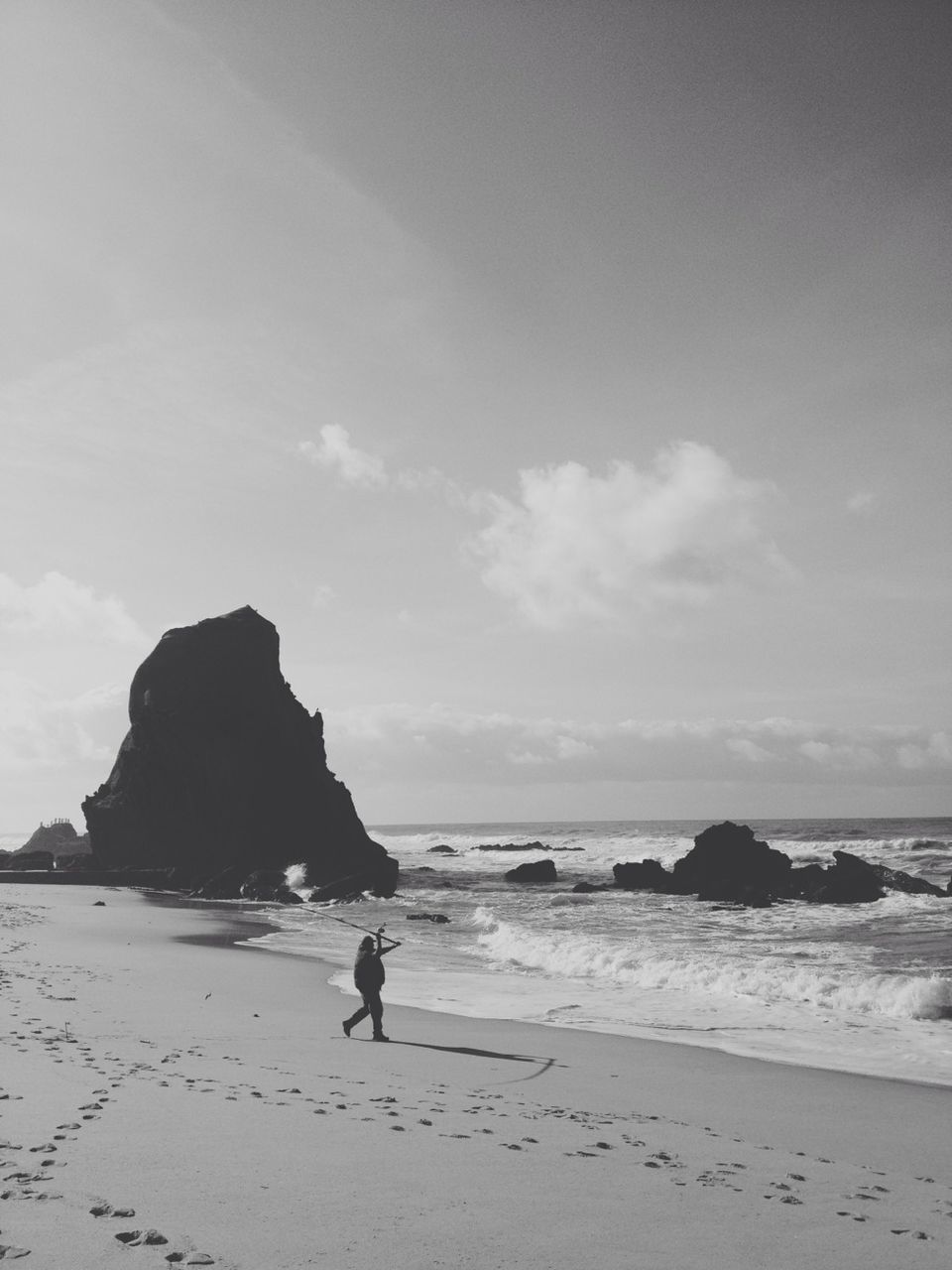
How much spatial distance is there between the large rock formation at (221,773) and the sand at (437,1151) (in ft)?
150

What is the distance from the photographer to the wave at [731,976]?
15281 millimetres

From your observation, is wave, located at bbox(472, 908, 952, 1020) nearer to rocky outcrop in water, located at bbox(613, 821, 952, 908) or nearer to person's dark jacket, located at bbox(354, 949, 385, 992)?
person's dark jacket, located at bbox(354, 949, 385, 992)

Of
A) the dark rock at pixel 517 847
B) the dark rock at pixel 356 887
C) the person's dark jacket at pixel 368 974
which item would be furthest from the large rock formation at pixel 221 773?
the dark rock at pixel 517 847

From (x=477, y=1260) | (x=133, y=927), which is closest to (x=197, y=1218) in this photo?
(x=477, y=1260)

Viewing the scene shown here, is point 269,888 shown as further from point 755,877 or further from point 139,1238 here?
point 139,1238

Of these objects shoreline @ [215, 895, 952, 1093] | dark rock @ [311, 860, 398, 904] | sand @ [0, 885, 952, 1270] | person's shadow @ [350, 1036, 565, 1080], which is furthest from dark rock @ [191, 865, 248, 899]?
person's shadow @ [350, 1036, 565, 1080]

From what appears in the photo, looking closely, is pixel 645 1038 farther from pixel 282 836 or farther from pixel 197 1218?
pixel 282 836

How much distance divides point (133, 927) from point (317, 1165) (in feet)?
80.2

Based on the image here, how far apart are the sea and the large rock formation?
18661 mm

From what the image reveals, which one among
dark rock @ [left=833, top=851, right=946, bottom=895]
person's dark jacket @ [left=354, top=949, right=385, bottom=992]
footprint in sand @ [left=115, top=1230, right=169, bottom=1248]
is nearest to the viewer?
footprint in sand @ [left=115, top=1230, right=169, bottom=1248]

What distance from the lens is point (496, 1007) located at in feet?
49.4

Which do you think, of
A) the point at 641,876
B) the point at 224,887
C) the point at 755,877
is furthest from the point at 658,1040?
the point at 641,876

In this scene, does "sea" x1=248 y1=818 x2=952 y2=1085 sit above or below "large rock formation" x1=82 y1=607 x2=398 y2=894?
below

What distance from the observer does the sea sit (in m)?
13.2
